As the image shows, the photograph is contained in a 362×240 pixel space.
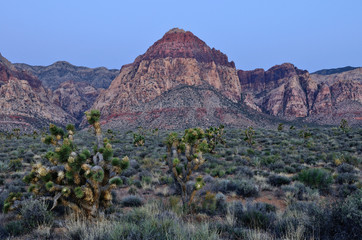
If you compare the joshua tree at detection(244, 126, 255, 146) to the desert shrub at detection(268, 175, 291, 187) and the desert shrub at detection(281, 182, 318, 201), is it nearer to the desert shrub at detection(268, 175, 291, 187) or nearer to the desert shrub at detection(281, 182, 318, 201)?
the desert shrub at detection(268, 175, 291, 187)

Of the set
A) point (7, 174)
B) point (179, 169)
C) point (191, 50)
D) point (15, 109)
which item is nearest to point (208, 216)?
point (179, 169)

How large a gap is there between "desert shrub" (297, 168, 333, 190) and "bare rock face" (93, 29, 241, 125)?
237 ft

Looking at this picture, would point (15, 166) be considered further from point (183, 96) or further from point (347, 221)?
point (183, 96)

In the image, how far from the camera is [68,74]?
157 m

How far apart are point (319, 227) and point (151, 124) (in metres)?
62.1

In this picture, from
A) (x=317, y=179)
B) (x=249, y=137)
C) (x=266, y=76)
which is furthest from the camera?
(x=266, y=76)

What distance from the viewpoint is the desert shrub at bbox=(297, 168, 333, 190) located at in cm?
878

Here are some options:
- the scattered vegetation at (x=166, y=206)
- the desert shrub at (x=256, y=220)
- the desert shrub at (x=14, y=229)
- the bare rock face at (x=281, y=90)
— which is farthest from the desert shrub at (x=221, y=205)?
the bare rock face at (x=281, y=90)

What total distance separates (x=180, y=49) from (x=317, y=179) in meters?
94.8

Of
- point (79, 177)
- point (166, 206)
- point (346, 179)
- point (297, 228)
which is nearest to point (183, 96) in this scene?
point (346, 179)

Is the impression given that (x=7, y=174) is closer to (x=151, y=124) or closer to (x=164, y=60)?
(x=151, y=124)

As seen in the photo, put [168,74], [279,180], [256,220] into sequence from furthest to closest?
[168,74] < [279,180] < [256,220]

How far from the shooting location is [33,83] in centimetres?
9212

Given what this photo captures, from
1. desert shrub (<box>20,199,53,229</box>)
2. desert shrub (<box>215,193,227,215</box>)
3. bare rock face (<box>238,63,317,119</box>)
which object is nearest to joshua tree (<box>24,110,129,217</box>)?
desert shrub (<box>20,199,53,229</box>)
